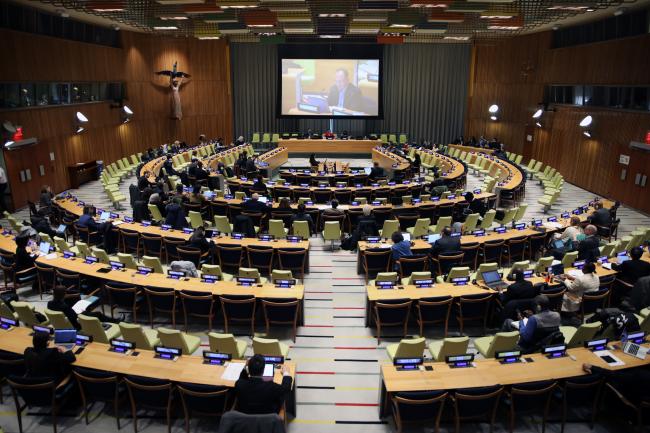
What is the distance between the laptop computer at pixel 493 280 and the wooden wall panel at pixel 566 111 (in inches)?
481

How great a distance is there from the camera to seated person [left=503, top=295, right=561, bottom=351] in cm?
664

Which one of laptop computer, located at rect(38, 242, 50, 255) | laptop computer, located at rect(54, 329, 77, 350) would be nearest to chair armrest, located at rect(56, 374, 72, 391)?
laptop computer, located at rect(54, 329, 77, 350)

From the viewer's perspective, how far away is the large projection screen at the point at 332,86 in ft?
94.4

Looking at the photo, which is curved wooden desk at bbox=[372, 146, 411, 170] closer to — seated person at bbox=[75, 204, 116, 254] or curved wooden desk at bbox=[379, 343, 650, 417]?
seated person at bbox=[75, 204, 116, 254]

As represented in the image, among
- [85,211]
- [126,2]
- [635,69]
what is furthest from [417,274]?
[635,69]

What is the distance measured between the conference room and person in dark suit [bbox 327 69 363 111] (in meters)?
0.12

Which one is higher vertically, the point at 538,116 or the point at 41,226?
the point at 538,116

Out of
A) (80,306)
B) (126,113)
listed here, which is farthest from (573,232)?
(126,113)

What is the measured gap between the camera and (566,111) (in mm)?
22250

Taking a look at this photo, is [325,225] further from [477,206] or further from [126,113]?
[126,113]

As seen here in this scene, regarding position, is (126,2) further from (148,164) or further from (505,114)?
(505,114)

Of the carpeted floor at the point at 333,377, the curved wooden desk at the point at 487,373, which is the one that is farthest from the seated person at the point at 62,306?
the curved wooden desk at the point at 487,373

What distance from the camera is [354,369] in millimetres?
7367

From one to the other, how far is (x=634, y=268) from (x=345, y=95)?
2247 centimetres
